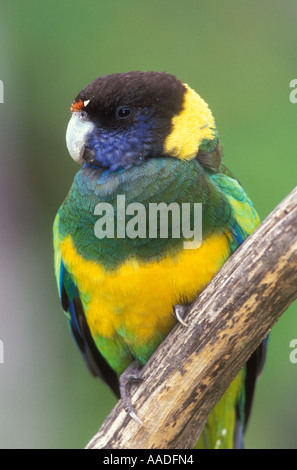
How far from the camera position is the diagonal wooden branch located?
1.56 metres

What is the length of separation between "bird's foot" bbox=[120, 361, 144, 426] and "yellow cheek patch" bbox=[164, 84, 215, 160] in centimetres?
76

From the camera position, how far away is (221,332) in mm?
1662

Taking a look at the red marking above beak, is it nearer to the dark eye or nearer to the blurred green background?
the dark eye

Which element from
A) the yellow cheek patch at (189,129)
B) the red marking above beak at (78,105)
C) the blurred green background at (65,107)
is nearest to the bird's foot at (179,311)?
the yellow cheek patch at (189,129)

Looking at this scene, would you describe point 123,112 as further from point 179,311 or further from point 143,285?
point 179,311

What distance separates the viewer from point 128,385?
1.93 meters

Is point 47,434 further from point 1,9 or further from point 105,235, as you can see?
point 1,9

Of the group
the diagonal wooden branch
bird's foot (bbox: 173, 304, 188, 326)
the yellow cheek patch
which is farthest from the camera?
the yellow cheek patch

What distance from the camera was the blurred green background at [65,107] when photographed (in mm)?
3045

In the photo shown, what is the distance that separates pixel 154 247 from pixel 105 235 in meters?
0.17

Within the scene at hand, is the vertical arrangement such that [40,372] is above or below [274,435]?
above

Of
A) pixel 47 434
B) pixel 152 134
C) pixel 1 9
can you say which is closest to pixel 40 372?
pixel 47 434

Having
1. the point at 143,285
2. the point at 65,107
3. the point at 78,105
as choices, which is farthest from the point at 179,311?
the point at 65,107

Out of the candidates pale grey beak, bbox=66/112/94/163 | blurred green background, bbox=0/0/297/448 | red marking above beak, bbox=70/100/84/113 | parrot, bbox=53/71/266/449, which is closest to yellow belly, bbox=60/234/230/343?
parrot, bbox=53/71/266/449
